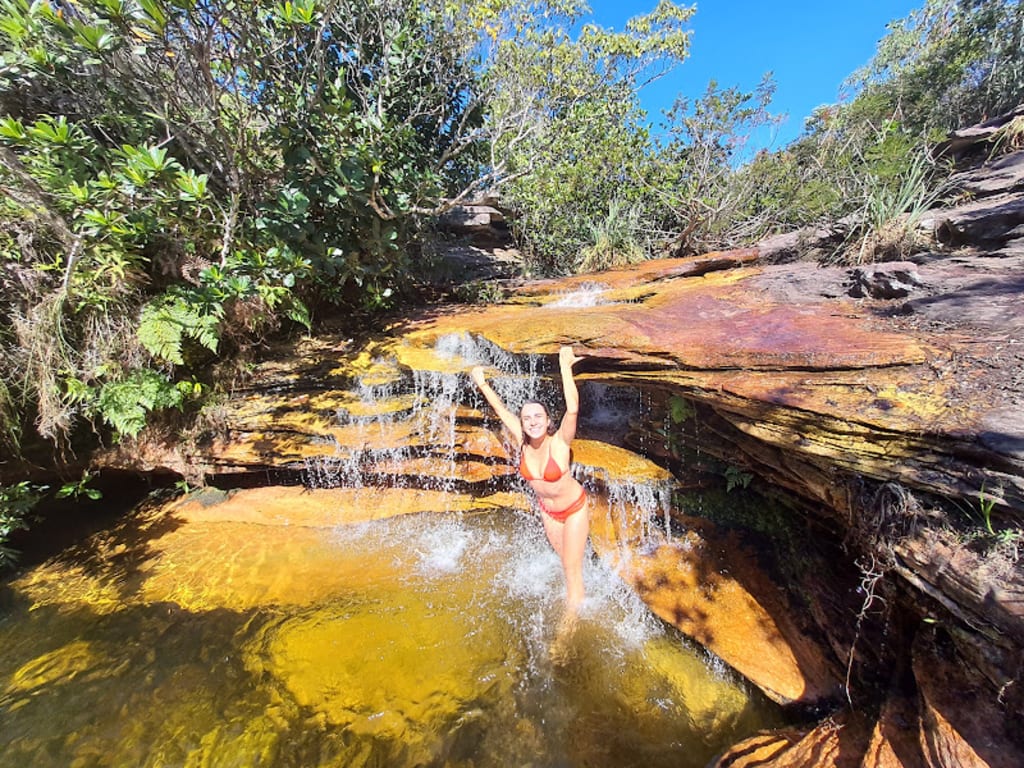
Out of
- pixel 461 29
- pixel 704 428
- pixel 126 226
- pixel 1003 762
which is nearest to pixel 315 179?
pixel 126 226

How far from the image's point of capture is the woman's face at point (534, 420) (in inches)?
137

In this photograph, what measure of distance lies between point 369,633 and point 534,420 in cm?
248

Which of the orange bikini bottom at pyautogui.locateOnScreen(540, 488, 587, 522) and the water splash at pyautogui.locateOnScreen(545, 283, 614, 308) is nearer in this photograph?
the orange bikini bottom at pyautogui.locateOnScreen(540, 488, 587, 522)

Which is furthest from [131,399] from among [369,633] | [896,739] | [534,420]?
[896,739]

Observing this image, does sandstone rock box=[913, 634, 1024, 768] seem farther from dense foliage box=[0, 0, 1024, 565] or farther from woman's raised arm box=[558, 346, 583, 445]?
dense foliage box=[0, 0, 1024, 565]

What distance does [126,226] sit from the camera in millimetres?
4047

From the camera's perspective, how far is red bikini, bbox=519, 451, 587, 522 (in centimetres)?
358

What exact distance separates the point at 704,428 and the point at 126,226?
20.1 feet

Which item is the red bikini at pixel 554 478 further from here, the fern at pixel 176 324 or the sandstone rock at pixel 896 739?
the fern at pixel 176 324

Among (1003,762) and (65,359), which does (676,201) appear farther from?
(65,359)

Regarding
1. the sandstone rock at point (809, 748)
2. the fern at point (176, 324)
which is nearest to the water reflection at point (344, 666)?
the sandstone rock at point (809, 748)

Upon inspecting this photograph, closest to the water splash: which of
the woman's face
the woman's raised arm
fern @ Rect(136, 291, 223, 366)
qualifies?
the woman's raised arm

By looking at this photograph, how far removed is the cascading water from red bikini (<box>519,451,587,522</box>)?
106 cm

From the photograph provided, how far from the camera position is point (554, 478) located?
362 centimetres
